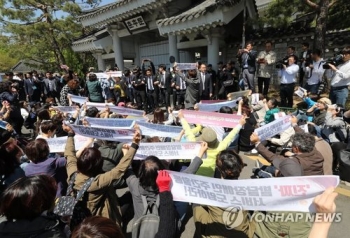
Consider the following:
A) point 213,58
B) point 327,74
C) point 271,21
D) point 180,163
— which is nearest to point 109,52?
point 213,58

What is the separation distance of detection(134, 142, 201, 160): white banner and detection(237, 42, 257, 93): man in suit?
194 inches

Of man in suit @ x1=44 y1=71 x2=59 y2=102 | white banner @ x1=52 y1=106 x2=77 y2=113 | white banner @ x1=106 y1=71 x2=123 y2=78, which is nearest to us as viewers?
white banner @ x1=52 y1=106 x2=77 y2=113

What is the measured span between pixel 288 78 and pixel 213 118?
3.70 meters

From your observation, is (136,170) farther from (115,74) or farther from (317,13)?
(115,74)

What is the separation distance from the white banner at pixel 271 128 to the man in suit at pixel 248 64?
3.88m

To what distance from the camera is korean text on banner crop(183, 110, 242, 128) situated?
3.76m

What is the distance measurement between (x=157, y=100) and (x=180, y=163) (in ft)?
18.7

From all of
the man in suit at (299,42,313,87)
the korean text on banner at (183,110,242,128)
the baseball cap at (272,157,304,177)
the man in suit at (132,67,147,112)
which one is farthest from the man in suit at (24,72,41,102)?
the baseball cap at (272,157,304,177)

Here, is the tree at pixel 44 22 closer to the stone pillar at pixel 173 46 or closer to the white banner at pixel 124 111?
the stone pillar at pixel 173 46

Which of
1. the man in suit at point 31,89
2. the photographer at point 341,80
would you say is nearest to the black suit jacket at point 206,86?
the photographer at point 341,80

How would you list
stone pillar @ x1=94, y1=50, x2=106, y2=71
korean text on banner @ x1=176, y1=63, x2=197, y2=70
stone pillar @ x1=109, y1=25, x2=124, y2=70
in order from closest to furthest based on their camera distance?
korean text on banner @ x1=176, y1=63, x2=197, y2=70 < stone pillar @ x1=109, y1=25, x2=124, y2=70 < stone pillar @ x1=94, y1=50, x2=106, y2=71

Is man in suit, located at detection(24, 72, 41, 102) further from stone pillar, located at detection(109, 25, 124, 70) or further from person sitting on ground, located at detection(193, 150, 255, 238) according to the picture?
person sitting on ground, located at detection(193, 150, 255, 238)

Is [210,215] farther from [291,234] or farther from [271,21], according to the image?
[271,21]

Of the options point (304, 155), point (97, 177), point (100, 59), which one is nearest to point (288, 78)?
point (304, 155)
